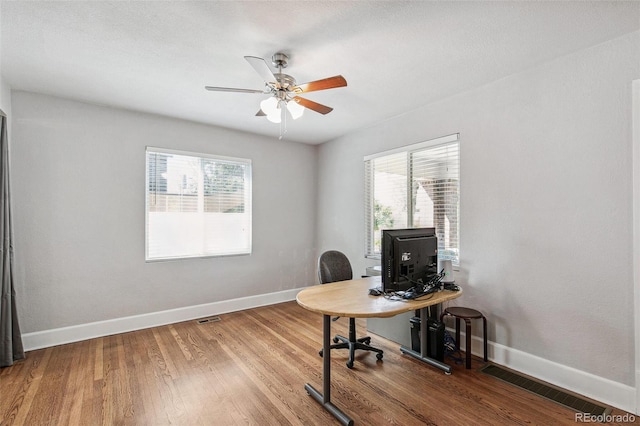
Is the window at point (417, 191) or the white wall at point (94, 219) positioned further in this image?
the window at point (417, 191)

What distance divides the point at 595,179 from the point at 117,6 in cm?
360

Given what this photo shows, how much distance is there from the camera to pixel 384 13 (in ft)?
6.19

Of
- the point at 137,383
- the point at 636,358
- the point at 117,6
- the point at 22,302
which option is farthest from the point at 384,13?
the point at 22,302

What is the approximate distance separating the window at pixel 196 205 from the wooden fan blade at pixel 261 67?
93.0 inches

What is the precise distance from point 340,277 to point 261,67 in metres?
2.16

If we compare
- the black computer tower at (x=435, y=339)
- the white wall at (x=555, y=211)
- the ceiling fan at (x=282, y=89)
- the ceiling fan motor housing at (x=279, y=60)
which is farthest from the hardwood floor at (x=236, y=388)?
the ceiling fan motor housing at (x=279, y=60)

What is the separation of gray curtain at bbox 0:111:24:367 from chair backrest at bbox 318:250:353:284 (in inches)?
117

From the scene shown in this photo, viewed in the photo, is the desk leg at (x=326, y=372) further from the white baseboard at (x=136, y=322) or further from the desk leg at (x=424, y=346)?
the white baseboard at (x=136, y=322)

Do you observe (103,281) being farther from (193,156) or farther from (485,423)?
(485,423)

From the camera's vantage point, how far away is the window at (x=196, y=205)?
3852 mm

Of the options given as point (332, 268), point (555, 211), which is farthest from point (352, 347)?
point (555, 211)

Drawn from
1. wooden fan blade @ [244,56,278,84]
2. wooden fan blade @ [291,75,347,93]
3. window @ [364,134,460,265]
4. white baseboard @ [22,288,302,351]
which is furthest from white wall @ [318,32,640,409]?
A: white baseboard @ [22,288,302,351]

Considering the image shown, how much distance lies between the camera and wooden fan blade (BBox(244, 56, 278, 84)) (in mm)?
1905

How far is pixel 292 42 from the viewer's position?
2.19 meters
